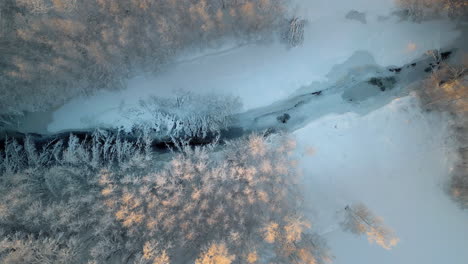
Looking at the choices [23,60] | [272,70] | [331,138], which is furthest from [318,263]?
[23,60]

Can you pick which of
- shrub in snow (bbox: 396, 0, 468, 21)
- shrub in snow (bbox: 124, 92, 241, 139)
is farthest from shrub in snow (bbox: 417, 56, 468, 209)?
shrub in snow (bbox: 124, 92, 241, 139)

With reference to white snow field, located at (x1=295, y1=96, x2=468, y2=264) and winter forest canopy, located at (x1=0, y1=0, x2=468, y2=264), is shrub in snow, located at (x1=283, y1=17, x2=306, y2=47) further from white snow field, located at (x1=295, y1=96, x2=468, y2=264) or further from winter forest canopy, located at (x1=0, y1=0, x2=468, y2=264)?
white snow field, located at (x1=295, y1=96, x2=468, y2=264)

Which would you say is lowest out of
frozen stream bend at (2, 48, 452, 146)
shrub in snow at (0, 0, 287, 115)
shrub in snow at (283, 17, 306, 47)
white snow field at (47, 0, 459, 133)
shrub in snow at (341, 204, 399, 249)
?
shrub in snow at (341, 204, 399, 249)

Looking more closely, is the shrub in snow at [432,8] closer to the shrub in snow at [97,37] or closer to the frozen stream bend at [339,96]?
the frozen stream bend at [339,96]

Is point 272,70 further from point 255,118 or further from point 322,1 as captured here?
point 322,1

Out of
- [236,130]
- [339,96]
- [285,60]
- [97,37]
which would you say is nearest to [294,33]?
[285,60]

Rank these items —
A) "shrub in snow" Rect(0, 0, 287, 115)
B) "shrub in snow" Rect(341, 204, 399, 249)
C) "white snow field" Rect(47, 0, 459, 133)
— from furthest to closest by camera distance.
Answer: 1. "white snow field" Rect(47, 0, 459, 133)
2. "shrub in snow" Rect(341, 204, 399, 249)
3. "shrub in snow" Rect(0, 0, 287, 115)
